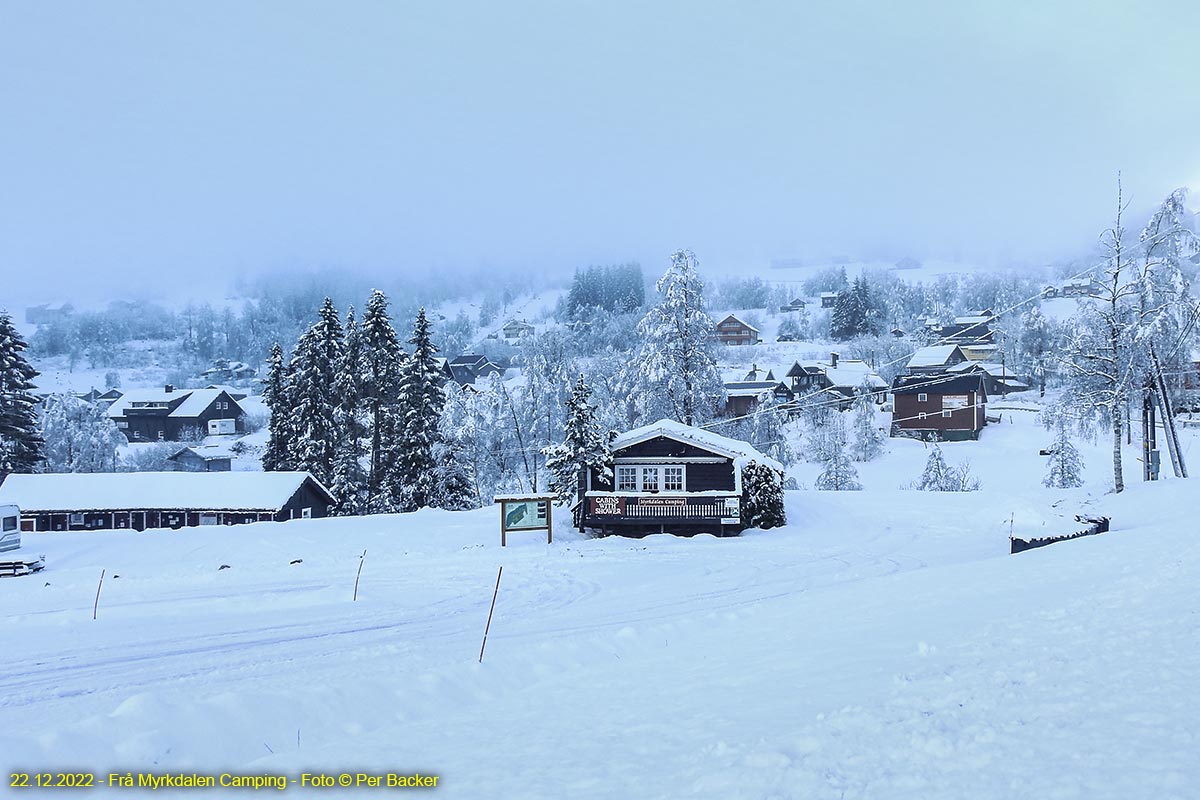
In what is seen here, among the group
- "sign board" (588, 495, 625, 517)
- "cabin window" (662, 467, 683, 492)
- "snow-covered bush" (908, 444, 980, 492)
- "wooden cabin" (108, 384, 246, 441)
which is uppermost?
"wooden cabin" (108, 384, 246, 441)

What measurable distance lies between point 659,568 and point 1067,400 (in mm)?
20755

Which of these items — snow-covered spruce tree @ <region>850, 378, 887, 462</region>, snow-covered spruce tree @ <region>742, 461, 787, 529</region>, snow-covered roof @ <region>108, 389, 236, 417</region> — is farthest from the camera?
snow-covered roof @ <region>108, 389, 236, 417</region>

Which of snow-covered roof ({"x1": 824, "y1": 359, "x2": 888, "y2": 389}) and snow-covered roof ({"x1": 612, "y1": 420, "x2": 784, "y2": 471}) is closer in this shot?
snow-covered roof ({"x1": 612, "y1": 420, "x2": 784, "y2": 471})

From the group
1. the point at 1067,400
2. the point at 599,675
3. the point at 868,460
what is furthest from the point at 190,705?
the point at 868,460

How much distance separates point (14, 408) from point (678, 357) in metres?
35.2

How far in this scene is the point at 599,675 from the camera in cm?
1005

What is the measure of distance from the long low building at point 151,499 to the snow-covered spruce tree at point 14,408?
119 inches

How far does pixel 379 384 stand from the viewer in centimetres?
4200

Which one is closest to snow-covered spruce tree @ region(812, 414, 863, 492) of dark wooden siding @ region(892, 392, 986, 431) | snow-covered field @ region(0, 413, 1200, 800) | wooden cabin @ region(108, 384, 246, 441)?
dark wooden siding @ region(892, 392, 986, 431)

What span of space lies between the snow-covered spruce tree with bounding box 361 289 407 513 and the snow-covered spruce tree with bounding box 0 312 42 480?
17.0 metres

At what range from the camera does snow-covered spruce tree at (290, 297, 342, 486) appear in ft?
137

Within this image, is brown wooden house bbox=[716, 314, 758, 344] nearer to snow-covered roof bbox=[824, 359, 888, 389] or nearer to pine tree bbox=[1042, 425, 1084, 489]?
snow-covered roof bbox=[824, 359, 888, 389]

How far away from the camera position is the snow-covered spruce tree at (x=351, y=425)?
4126cm

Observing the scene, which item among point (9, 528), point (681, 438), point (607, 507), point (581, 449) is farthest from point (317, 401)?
point (681, 438)
